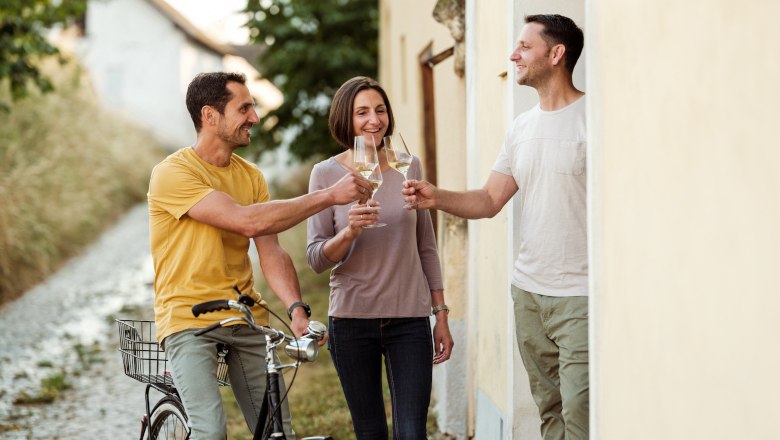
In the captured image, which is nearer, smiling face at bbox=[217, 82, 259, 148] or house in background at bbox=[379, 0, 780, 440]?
house in background at bbox=[379, 0, 780, 440]

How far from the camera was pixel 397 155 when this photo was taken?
4.30 meters

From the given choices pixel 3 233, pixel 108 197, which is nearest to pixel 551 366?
pixel 3 233

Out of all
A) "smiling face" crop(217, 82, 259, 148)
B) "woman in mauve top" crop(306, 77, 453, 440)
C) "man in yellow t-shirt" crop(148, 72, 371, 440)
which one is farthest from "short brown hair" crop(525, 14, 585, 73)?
"smiling face" crop(217, 82, 259, 148)

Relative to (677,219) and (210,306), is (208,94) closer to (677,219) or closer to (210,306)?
(210,306)

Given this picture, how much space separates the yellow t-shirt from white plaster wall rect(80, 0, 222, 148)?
142 feet

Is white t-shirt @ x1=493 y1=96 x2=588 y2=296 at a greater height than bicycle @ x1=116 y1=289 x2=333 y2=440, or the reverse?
white t-shirt @ x1=493 y1=96 x2=588 y2=296

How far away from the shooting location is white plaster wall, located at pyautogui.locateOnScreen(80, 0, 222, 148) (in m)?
46.9

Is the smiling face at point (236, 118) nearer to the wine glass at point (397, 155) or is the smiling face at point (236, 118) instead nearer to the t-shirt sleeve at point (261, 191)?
the t-shirt sleeve at point (261, 191)

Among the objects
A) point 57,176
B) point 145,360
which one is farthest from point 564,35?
point 57,176

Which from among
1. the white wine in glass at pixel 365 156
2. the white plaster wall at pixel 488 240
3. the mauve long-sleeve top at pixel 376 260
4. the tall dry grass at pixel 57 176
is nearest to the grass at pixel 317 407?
the white plaster wall at pixel 488 240

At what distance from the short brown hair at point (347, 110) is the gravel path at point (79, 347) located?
4655 millimetres

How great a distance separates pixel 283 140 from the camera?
26.2 metres

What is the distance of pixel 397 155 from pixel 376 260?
1.65ft

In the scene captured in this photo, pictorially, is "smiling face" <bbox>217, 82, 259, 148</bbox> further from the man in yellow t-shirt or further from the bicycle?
the bicycle
